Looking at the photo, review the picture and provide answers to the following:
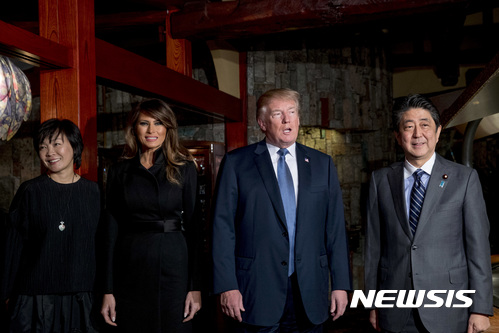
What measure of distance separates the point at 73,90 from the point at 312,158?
1.37m

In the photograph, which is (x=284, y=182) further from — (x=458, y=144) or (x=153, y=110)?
(x=458, y=144)

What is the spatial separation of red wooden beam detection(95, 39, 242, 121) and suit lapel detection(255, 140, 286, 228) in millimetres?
1334

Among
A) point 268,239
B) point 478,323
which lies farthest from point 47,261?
point 478,323

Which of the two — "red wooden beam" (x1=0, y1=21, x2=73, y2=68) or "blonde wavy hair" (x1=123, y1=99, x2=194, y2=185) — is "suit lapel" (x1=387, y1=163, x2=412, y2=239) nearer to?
"blonde wavy hair" (x1=123, y1=99, x2=194, y2=185)

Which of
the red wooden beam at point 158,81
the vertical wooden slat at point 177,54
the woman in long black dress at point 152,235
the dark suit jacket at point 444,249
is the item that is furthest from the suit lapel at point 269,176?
the vertical wooden slat at point 177,54

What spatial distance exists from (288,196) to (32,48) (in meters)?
1.44

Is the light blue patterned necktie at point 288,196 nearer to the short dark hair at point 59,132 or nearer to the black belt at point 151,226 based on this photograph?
the black belt at point 151,226

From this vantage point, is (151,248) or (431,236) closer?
(431,236)

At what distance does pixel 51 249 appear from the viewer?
2.11 m

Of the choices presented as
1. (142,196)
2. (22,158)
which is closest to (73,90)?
(142,196)

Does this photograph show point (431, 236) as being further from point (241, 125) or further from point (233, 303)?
point (241, 125)

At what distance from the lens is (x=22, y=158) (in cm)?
595

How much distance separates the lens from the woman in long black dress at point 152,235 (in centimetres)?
219

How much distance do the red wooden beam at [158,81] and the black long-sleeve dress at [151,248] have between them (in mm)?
1040
